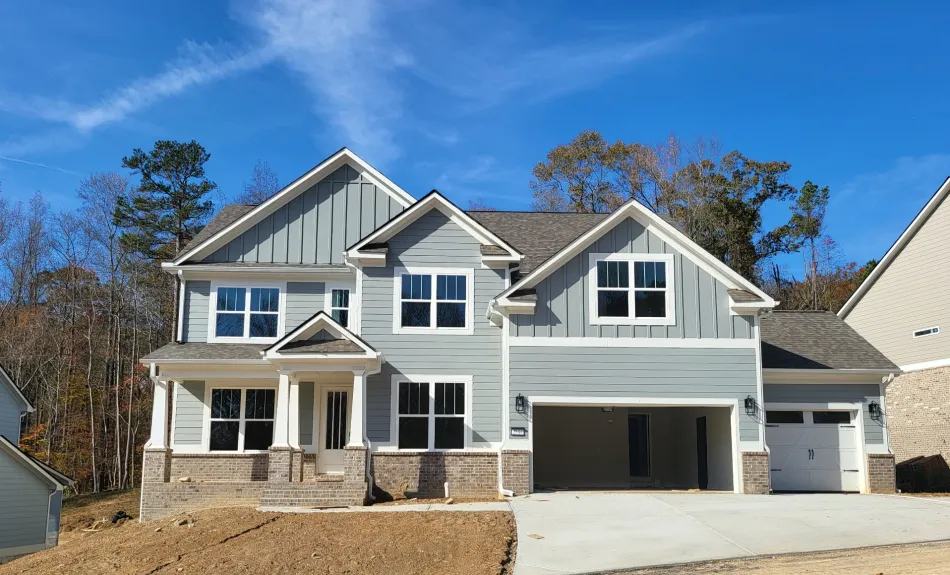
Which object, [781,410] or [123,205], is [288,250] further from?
[123,205]

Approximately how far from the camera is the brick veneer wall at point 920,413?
888 inches

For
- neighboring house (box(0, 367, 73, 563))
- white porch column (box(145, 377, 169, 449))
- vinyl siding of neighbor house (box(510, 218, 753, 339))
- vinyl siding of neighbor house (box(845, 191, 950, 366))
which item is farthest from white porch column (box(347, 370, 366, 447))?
vinyl siding of neighbor house (box(845, 191, 950, 366))

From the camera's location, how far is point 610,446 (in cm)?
2288

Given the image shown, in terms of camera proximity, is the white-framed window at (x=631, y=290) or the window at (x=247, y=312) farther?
the window at (x=247, y=312)

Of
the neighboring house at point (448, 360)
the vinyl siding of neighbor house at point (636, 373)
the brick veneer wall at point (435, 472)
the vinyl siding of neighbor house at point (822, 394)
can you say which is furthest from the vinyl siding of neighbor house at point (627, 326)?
the brick veneer wall at point (435, 472)

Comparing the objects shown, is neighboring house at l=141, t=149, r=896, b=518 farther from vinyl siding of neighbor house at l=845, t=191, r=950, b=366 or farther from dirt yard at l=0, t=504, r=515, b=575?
vinyl siding of neighbor house at l=845, t=191, r=950, b=366

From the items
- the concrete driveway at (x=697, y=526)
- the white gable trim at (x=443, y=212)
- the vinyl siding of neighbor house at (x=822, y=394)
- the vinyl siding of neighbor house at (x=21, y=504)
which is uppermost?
the white gable trim at (x=443, y=212)

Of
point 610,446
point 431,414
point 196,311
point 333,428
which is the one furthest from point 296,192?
point 610,446

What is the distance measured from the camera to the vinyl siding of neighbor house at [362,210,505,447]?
19.0m

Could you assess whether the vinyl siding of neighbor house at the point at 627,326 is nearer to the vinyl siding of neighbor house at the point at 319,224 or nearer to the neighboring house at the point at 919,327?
the vinyl siding of neighbor house at the point at 319,224

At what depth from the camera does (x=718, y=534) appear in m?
12.8

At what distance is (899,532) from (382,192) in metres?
14.2

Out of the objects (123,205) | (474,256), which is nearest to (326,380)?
(474,256)

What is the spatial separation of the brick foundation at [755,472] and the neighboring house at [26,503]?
818 inches
